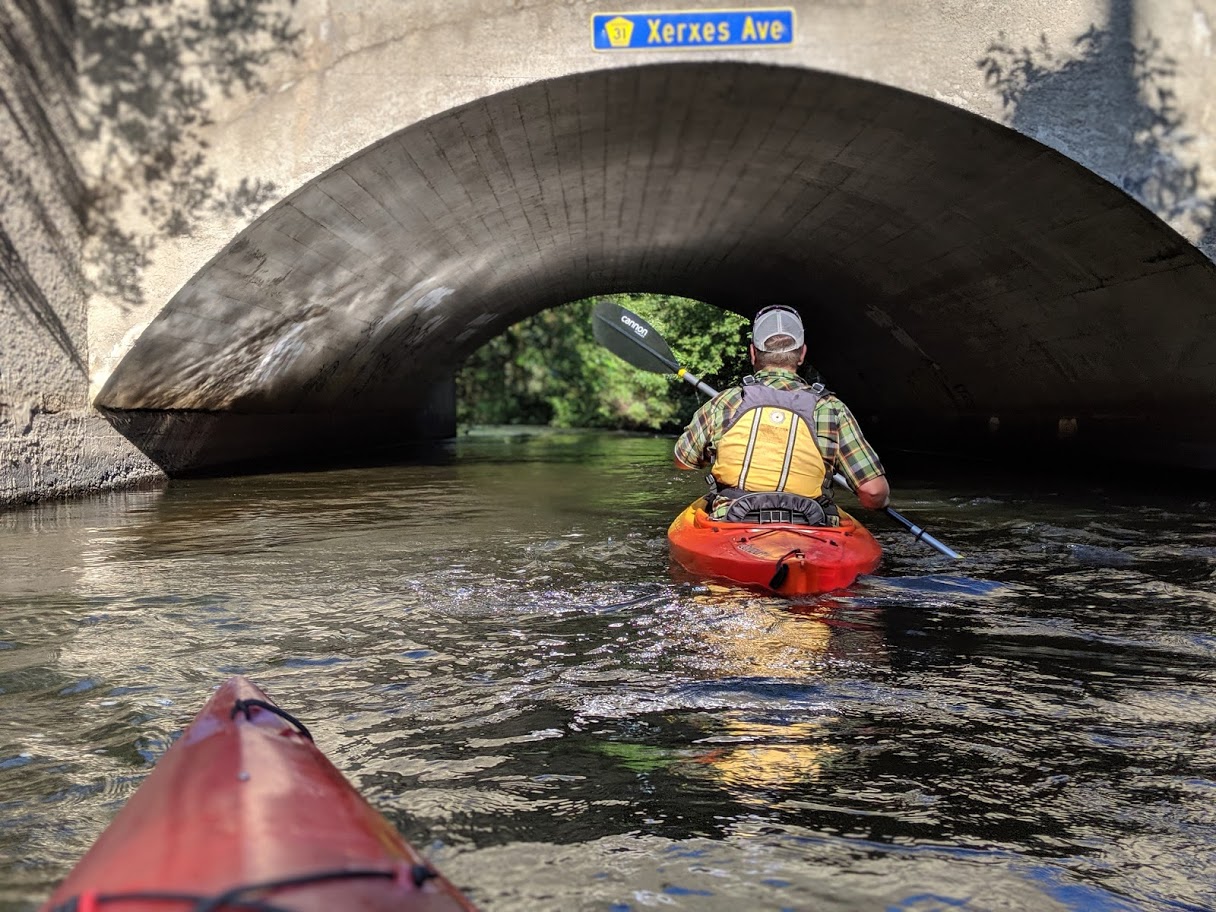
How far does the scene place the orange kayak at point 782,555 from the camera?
4641 mm

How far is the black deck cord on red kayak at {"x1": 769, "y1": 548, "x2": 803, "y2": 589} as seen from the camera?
15.1ft

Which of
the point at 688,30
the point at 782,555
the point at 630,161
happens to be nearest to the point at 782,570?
the point at 782,555

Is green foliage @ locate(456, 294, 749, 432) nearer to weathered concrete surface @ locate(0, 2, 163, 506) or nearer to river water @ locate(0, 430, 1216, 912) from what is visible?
weathered concrete surface @ locate(0, 2, 163, 506)

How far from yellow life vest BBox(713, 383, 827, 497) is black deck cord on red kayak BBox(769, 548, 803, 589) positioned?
51 centimetres

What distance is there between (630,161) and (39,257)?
16.0 ft

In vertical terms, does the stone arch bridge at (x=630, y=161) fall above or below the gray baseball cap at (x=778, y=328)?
above

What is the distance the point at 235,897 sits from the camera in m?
1.26

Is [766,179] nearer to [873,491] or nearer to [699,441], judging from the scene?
A: [699,441]

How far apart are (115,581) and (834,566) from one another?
3.48m

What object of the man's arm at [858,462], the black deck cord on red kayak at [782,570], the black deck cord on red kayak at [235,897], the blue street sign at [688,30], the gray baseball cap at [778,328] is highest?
the blue street sign at [688,30]

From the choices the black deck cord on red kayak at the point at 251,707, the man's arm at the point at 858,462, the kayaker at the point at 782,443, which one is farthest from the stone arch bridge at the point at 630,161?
the black deck cord on red kayak at the point at 251,707

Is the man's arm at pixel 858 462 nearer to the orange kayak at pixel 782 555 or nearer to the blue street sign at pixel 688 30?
the orange kayak at pixel 782 555

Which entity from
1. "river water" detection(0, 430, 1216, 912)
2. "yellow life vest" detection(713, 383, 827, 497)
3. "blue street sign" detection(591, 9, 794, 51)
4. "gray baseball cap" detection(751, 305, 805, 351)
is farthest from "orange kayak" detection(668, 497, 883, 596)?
"blue street sign" detection(591, 9, 794, 51)

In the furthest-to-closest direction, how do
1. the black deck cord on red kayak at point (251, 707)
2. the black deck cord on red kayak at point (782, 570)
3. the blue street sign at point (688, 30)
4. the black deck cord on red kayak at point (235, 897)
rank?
the blue street sign at point (688, 30) < the black deck cord on red kayak at point (782, 570) < the black deck cord on red kayak at point (251, 707) < the black deck cord on red kayak at point (235, 897)
